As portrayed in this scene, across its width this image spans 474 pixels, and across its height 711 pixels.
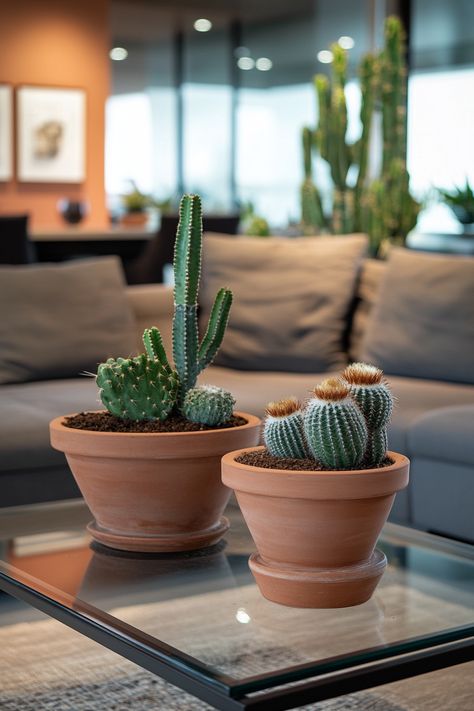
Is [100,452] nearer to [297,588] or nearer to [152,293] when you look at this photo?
[297,588]

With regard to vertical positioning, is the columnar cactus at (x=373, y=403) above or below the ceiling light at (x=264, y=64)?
below

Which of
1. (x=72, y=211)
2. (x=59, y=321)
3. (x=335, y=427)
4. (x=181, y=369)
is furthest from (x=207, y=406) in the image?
(x=72, y=211)

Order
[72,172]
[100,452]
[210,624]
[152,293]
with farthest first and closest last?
1. [72,172]
2. [152,293]
3. [100,452]
4. [210,624]

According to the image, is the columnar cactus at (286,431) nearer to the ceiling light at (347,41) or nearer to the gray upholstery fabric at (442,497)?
the gray upholstery fabric at (442,497)

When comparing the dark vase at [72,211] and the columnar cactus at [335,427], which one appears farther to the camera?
the dark vase at [72,211]

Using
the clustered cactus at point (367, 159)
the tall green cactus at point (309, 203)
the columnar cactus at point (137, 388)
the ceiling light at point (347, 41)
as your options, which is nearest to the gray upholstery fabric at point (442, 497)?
the columnar cactus at point (137, 388)

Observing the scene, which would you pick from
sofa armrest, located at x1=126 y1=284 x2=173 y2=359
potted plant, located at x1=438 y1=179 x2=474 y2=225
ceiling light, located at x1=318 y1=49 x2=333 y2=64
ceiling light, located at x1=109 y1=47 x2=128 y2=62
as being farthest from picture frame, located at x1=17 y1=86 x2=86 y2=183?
sofa armrest, located at x1=126 y1=284 x2=173 y2=359

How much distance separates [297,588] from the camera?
1.49 metres

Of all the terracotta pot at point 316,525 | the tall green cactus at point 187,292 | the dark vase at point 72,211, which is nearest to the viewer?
the terracotta pot at point 316,525

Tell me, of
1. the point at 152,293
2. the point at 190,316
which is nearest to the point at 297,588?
the point at 190,316

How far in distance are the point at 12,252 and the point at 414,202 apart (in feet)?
5.76

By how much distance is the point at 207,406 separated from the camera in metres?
1.78

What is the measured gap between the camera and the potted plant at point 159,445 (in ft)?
5.61

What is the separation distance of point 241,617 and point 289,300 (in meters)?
2.28
